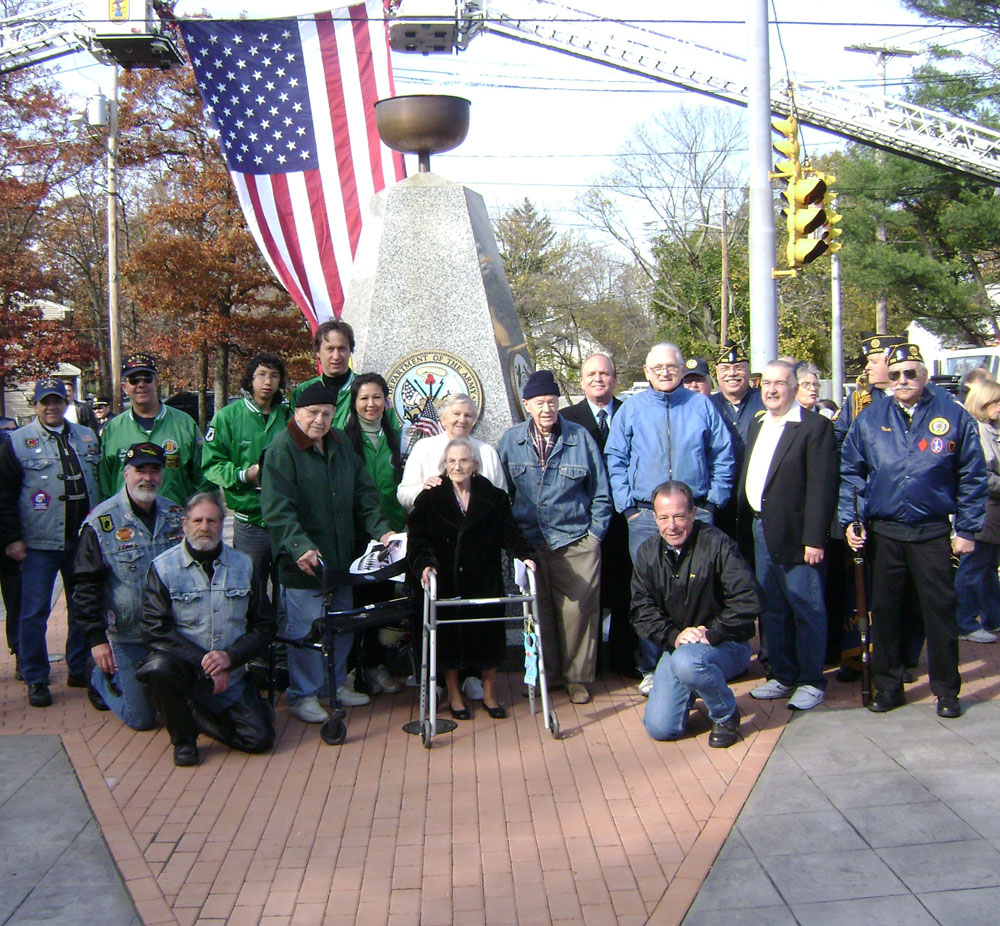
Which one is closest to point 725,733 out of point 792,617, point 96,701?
point 792,617

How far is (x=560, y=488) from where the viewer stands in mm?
5641

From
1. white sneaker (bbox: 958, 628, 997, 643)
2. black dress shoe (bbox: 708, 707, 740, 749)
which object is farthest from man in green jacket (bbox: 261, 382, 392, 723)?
white sneaker (bbox: 958, 628, 997, 643)

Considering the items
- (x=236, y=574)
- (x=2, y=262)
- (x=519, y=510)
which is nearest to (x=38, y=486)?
(x=236, y=574)

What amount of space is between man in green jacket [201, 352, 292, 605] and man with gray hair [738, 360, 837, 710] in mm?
2855

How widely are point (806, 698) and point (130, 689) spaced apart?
144 inches

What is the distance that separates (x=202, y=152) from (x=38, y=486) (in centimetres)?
1712

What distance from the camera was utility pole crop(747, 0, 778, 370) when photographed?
8773mm

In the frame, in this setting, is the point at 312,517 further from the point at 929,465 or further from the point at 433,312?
the point at 929,465

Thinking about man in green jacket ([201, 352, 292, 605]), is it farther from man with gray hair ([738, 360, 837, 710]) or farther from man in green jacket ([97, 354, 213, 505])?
man with gray hair ([738, 360, 837, 710])

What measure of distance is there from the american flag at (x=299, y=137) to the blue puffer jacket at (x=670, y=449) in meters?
5.15

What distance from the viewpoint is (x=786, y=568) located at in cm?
553

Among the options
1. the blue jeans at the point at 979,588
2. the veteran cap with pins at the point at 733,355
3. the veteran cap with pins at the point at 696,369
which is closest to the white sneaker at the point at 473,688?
the veteran cap with pins at the point at 696,369

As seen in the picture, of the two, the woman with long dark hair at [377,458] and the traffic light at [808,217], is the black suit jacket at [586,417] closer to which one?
the woman with long dark hair at [377,458]

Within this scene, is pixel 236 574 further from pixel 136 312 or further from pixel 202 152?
pixel 136 312
